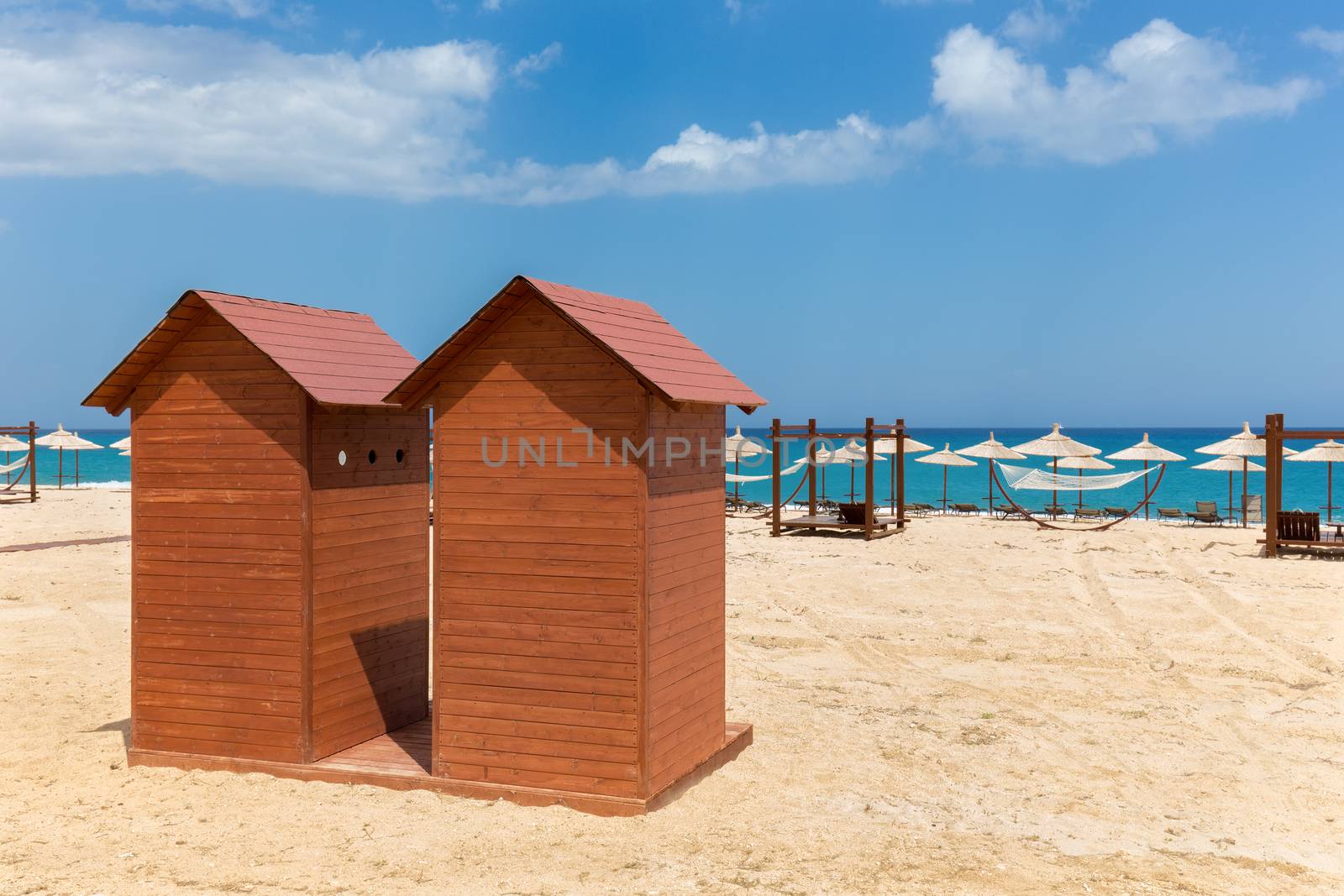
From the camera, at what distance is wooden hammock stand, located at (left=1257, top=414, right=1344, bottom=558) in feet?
59.7

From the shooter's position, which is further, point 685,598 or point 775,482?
point 775,482

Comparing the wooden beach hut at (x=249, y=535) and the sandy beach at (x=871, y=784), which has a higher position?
the wooden beach hut at (x=249, y=535)

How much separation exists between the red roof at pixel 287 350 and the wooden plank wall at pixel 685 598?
78.8 inches

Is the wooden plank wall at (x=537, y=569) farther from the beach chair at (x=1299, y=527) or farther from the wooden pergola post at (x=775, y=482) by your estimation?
the beach chair at (x=1299, y=527)

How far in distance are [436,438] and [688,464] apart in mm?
1637

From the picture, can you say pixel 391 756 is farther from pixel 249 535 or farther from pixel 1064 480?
pixel 1064 480

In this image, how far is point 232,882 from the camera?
18.0 ft

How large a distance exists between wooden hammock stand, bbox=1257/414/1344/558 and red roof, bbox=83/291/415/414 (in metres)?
16.1

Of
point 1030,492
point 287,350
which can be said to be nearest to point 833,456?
point 287,350

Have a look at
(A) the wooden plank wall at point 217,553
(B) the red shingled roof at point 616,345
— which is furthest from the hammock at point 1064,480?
(A) the wooden plank wall at point 217,553

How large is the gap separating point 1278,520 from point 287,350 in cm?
1813

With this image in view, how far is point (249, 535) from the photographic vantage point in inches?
285

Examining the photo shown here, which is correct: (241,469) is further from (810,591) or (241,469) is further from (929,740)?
(810,591)

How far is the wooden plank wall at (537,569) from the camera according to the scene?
249 inches
